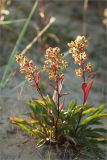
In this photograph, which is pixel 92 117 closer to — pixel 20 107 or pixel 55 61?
pixel 55 61

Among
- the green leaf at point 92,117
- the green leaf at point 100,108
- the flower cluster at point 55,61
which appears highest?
the flower cluster at point 55,61

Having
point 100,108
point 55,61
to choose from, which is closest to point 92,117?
point 100,108

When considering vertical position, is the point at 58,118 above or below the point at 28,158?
above

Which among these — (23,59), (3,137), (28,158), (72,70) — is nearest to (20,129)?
(3,137)

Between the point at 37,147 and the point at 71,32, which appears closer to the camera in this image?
the point at 37,147

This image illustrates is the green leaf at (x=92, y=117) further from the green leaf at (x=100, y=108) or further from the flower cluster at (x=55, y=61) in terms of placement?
the flower cluster at (x=55, y=61)

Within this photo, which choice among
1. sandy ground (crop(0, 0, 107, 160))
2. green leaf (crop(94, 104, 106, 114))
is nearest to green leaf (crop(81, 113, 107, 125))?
green leaf (crop(94, 104, 106, 114))

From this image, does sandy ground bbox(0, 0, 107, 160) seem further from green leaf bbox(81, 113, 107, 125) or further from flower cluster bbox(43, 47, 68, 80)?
green leaf bbox(81, 113, 107, 125)

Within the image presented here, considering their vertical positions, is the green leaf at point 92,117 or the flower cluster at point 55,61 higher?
the flower cluster at point 55,61

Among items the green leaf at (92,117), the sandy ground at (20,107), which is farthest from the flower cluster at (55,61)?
the green leaf at (92,117)

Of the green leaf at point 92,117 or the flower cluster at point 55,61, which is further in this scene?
the green leaf at point 92,117

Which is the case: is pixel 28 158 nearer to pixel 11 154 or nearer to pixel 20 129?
pixel 11 154
